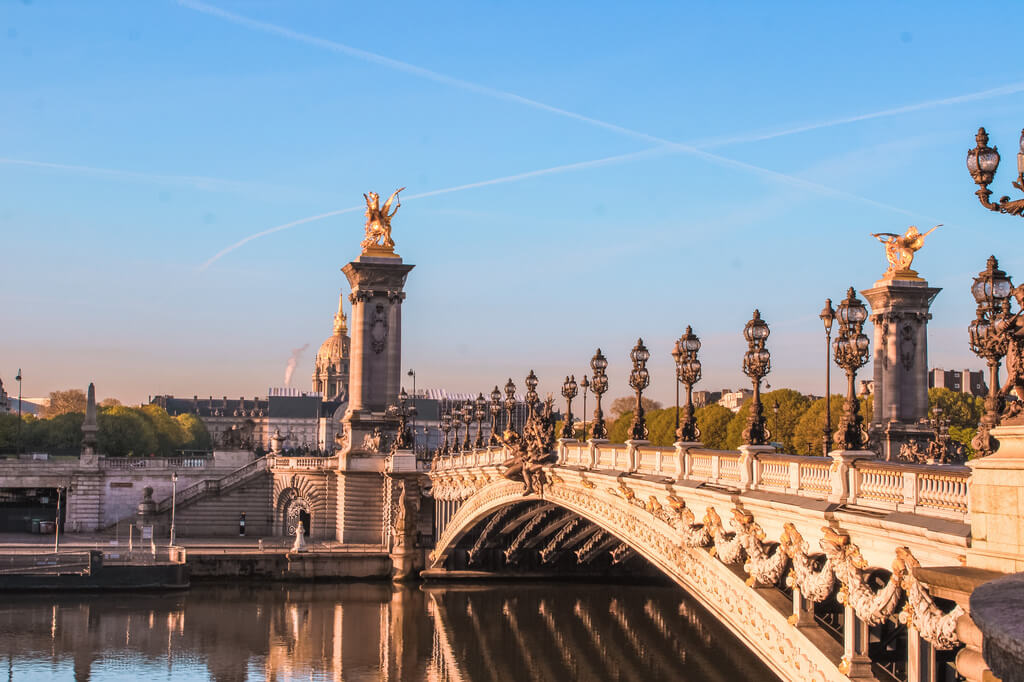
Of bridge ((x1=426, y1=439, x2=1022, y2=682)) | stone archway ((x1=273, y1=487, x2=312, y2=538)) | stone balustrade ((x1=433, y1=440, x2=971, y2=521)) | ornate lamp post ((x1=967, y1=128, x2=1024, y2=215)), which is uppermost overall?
ornate lamp post ((x1=967, y1=128, x2=1024, y2=215))

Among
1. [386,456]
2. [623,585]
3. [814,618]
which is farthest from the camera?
[386,456]

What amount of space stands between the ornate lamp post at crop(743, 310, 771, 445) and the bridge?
45cm

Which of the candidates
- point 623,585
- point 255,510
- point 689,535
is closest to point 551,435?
point 689,535

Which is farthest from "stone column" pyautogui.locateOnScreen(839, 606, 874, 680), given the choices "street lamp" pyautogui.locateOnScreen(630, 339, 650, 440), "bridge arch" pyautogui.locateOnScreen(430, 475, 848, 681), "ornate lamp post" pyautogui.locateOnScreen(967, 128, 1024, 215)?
"street lamp" pyautogui.locateOnScreen(630, 339, 650, 440)

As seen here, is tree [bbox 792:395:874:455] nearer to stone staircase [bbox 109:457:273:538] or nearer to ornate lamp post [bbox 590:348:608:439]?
stone staircase [bbox 109:457:273:538]

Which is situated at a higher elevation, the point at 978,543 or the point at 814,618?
the point at 978,543

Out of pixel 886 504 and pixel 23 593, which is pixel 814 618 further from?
pixel 23 593

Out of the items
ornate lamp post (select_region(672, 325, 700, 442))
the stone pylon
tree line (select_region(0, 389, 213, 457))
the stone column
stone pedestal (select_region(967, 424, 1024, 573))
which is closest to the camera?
stone pedestal (select_region(967, 424, 1024, 573))

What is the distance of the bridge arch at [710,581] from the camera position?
67.8 feet

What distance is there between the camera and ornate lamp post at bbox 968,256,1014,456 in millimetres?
16078

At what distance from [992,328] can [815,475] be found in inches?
195

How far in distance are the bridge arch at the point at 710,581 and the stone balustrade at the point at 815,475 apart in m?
1.08

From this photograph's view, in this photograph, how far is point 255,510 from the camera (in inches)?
3083

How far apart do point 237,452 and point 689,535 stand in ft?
218
